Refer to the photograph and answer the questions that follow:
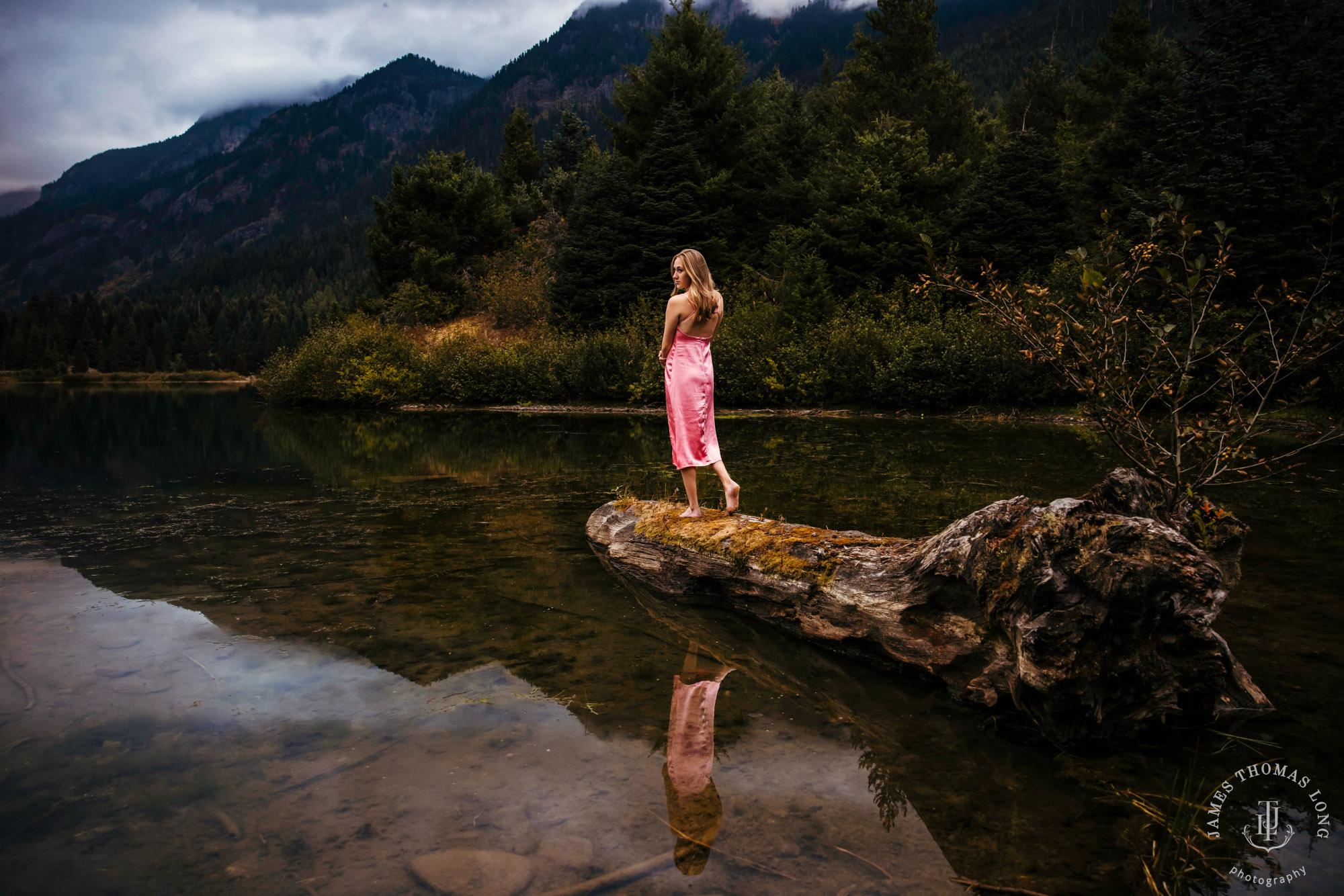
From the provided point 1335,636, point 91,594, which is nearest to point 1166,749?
A: point 1335,636

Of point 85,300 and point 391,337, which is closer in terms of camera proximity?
point 391,337

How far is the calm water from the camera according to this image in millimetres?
2549

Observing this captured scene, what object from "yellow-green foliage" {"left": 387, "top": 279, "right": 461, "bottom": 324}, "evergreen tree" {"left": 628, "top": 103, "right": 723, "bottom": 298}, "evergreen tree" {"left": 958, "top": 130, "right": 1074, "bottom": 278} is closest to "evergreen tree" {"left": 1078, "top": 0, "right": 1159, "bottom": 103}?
"evergreen tree" {"left": 958, "top": 130, "right": 1074, "bottom": 278}

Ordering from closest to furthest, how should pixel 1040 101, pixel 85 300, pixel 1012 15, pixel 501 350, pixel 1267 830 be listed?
1. pixel 1267 830
2. pixel 501 350
3. pixel 1040 101
4. pixel 85 300
5. pixel 1012 15

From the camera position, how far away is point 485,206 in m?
41.3

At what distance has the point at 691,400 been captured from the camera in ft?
21.6

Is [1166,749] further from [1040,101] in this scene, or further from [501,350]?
[1040,101]

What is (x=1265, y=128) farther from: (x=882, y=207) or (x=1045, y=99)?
(x=1045, y=99)

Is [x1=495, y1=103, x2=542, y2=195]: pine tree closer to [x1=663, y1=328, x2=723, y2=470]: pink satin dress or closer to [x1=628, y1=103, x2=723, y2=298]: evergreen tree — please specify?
[x1=628, y1=103, x2=723, y2=298]: evergreen tree

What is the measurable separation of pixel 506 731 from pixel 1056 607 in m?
2.60

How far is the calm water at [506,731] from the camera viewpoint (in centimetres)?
255

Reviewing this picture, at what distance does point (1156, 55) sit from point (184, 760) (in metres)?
39.5

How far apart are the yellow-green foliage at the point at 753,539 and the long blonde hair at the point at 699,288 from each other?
1.74 metres

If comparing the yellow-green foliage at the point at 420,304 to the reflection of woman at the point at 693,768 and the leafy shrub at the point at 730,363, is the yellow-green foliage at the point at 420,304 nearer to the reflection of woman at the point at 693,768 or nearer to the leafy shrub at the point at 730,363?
the leafy shrub at the point at 730,363
